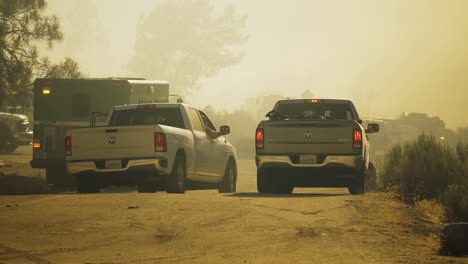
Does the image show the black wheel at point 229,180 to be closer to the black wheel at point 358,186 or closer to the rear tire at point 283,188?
the rear tire at point 283,188

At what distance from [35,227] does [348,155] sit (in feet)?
26.3

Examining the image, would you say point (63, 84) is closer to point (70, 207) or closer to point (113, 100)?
point (113, 100)

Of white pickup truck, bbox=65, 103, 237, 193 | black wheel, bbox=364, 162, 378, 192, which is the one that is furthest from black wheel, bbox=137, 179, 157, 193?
black wheel, bbox=364, 162, 378, 192

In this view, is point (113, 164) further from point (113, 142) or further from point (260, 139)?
point (260, 139)

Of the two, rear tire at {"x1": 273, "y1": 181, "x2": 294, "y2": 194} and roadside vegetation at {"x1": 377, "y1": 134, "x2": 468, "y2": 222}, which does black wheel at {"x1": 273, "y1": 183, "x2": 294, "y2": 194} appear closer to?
rear tire at {"x1": 273, "y1": 181, "x2": 294, "y2": 194}

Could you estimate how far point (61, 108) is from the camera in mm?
25984

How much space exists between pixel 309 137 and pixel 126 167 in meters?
3.95

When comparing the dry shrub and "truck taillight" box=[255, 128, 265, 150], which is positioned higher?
"truck taillight" box=[255, 128, 265, 150]

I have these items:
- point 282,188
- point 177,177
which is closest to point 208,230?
point 177,177

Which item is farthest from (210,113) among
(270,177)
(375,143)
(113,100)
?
(270,177)

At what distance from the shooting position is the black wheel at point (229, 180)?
2333 cm

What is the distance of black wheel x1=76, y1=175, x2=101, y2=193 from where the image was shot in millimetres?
19500

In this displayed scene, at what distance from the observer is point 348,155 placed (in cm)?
2016

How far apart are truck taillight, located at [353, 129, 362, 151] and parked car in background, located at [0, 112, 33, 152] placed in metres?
27.3
